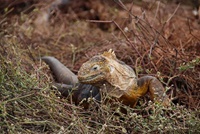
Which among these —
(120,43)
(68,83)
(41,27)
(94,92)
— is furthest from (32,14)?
(94,92)

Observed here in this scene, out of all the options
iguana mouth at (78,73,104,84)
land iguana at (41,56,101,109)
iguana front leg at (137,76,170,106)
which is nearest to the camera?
iguana mouth at (78,73,104,84)

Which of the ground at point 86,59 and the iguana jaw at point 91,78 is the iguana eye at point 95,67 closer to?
the iguana jaw at point 91,78

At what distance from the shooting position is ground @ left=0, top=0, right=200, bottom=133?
4008 mm

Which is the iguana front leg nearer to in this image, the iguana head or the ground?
the ground

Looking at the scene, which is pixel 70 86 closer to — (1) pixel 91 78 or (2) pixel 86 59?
(1) pixel 91 78

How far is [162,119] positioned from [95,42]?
108 inches

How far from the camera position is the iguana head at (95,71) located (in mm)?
4309

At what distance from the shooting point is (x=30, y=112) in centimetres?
412

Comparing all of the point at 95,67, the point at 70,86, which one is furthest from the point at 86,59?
the point at 95,67

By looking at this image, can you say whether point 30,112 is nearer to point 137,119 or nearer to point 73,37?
→ point 137,119

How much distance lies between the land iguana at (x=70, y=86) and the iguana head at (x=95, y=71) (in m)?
0.12

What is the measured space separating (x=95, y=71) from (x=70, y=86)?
744 mm

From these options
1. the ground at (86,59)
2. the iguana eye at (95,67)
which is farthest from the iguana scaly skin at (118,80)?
the ground at (86,59)

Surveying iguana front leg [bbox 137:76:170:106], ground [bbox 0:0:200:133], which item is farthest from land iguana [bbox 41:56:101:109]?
iguana front leg [bbox 137:76:170:106]
